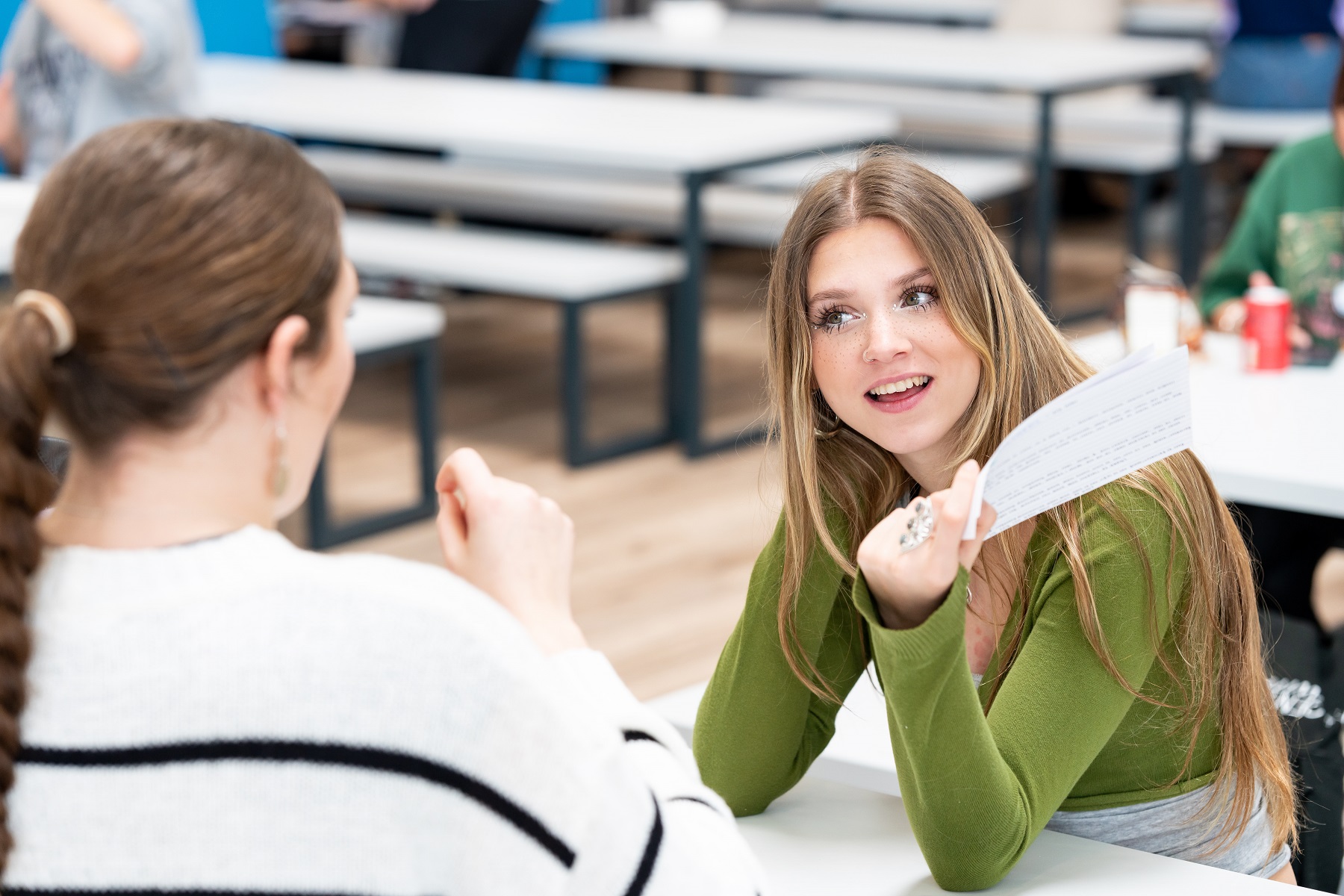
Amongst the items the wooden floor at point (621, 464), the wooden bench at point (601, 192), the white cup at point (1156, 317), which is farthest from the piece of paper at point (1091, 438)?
the wooden bench at point (601, 192)

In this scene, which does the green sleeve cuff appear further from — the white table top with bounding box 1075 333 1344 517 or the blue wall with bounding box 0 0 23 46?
the blue wall with bounding box 0 0 23 46

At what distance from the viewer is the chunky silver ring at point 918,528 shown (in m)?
1.14

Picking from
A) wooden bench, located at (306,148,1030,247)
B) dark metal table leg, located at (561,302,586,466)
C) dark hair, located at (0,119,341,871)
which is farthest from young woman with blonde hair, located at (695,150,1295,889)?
wooden bench, located at (306,148,1030,247)

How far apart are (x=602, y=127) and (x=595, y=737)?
3638mm

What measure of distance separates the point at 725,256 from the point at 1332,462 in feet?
15.5

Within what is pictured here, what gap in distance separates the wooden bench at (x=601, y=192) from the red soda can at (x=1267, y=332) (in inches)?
78.5

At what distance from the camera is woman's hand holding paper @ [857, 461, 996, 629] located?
1118mm

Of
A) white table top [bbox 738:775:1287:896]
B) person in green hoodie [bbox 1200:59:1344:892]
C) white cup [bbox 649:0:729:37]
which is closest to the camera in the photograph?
white table top [bbox 738:775:1287:896]

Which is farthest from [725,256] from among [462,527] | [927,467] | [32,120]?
[462,527]

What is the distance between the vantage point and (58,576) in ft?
2.87

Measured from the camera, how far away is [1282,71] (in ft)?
18.1

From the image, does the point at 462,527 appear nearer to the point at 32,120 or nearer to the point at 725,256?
the point at 32,120

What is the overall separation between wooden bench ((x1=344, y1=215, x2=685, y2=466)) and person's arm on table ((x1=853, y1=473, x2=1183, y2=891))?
2.82 m

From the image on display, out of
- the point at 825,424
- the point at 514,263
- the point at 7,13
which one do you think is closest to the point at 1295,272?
the point at 825,424
